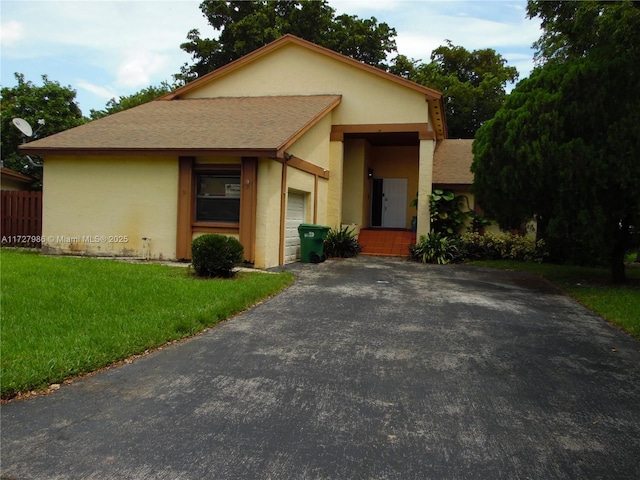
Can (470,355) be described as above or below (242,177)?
below

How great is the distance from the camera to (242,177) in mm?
11617

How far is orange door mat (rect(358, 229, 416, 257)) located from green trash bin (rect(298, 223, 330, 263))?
4222 mm

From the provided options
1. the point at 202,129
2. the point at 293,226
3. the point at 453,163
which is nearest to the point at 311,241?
the point at 293,226

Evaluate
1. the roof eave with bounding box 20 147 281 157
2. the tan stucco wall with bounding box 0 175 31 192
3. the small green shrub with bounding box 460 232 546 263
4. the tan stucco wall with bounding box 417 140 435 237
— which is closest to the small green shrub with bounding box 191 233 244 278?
the roof eave with bounding box 20 147 281 157

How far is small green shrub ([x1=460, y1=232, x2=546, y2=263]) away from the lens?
16328 mm

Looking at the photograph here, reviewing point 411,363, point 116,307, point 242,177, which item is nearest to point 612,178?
point 411,363

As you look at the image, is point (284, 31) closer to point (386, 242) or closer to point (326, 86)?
point (326, 86)

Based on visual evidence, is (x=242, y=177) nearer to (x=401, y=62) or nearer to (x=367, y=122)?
(x=367, y=122)

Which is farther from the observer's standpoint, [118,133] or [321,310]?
[118,133]

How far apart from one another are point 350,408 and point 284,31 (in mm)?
28118

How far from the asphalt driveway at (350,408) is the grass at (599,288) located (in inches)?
40.6

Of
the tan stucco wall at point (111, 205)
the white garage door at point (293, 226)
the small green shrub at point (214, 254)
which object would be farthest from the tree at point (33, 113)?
the small green shrub at point (214, 254)

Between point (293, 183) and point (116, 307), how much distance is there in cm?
747

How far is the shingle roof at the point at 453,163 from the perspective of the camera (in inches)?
714
